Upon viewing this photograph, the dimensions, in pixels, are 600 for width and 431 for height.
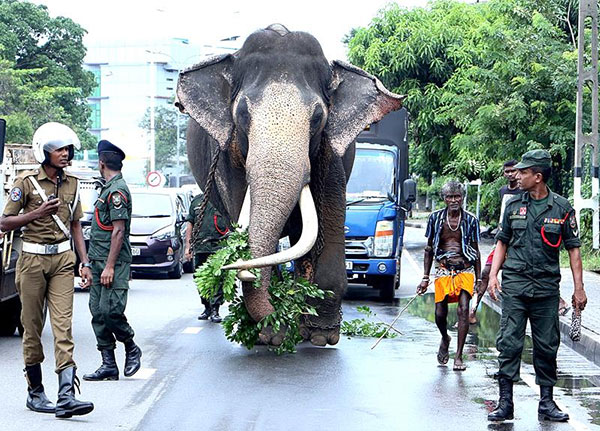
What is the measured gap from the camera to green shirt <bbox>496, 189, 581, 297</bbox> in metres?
8.70

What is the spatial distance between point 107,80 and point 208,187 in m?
108

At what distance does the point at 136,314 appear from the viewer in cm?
1559

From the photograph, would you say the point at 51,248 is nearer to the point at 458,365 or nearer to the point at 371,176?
the point at 458,365

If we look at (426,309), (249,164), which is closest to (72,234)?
(249,164)

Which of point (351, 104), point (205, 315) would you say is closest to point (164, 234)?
point (205, 315)

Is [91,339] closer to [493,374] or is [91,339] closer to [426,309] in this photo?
[493,374]

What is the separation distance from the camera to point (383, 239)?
57.0ft

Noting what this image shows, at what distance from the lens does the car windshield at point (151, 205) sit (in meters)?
22.6

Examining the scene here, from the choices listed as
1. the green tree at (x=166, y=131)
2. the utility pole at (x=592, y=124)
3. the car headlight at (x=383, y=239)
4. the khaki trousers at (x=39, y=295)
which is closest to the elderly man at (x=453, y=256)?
the khaki trousers at (x=39, y=295)

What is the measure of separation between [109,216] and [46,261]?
1.58 m

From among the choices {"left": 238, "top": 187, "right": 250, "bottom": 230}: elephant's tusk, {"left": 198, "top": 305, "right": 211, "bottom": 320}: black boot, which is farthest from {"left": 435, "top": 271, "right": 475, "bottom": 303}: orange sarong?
{"left": 198, "top": 305, "right": 211, "bottom": 320}: black boot

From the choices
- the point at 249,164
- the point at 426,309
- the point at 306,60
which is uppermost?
the point at 306,60

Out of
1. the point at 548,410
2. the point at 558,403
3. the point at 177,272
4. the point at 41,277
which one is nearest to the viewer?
the point at 41,277

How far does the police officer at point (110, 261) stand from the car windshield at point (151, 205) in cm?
1250
